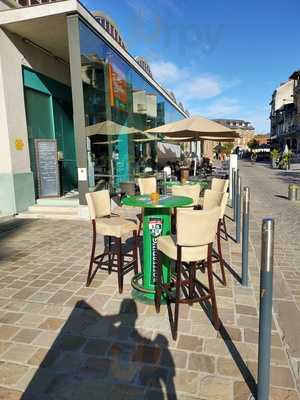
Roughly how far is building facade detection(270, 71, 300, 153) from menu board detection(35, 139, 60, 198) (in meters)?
46.4

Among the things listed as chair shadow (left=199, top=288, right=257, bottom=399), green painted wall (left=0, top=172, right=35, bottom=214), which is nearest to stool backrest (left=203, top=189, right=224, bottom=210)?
chair shadow (left=199, top=288, right=257, bottom=399)

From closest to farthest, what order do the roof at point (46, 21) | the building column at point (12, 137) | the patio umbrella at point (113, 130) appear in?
the roof at point (46, 21)
the building column at point (12, 137)
the patio umbrella at point (113, 130)

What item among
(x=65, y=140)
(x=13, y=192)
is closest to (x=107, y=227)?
(x=13, y=192)

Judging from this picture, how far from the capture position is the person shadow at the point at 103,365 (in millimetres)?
2143

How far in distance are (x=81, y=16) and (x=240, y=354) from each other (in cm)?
769

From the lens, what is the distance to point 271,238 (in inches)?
74.3

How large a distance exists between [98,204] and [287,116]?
60.7m

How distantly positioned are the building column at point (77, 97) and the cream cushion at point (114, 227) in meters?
3.85

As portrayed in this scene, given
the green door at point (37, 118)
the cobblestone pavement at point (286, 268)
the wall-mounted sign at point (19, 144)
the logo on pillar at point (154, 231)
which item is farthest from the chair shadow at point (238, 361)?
the green door at point (37, 118)

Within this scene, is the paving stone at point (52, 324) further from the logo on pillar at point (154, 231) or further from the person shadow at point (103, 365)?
the logo on pillar at point (154, 231)

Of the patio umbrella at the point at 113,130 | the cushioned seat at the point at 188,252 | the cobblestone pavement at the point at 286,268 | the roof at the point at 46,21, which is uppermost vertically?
the roof at the point at 46,21

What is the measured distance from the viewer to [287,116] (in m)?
56.4

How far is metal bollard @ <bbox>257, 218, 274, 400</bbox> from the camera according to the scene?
1.86 meters

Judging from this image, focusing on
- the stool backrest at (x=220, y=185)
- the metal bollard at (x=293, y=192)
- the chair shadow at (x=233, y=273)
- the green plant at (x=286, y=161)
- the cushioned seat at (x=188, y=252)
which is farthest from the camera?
the green plant at (x=286, y=161)
